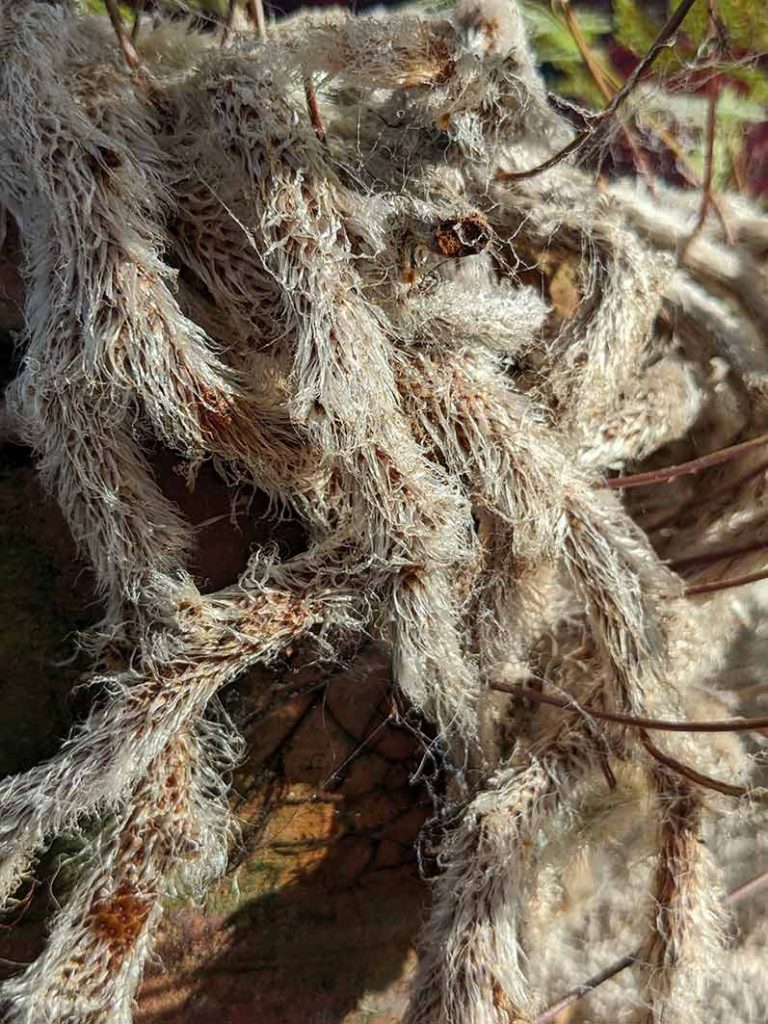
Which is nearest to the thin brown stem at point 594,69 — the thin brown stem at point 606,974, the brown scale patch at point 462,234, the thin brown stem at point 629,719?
the brown scale patch at point 462,234

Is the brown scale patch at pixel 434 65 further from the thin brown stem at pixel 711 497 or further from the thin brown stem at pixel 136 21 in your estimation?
the thin brown stem at pixel 711 497

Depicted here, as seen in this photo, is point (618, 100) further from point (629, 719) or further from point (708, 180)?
point (629, 719)

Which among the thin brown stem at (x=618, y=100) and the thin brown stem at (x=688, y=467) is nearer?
the thin brown stem at (x=618, y=100)

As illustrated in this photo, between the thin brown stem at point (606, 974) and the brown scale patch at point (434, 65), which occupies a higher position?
the brown scale patch at point (434, 65)

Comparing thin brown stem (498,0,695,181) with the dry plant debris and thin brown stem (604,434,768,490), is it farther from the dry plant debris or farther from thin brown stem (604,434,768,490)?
thin brown stem (604,434,768,490)

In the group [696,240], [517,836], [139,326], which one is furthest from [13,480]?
[696,240]

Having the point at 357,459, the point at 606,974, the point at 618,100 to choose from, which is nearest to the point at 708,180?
the point at 618,100
